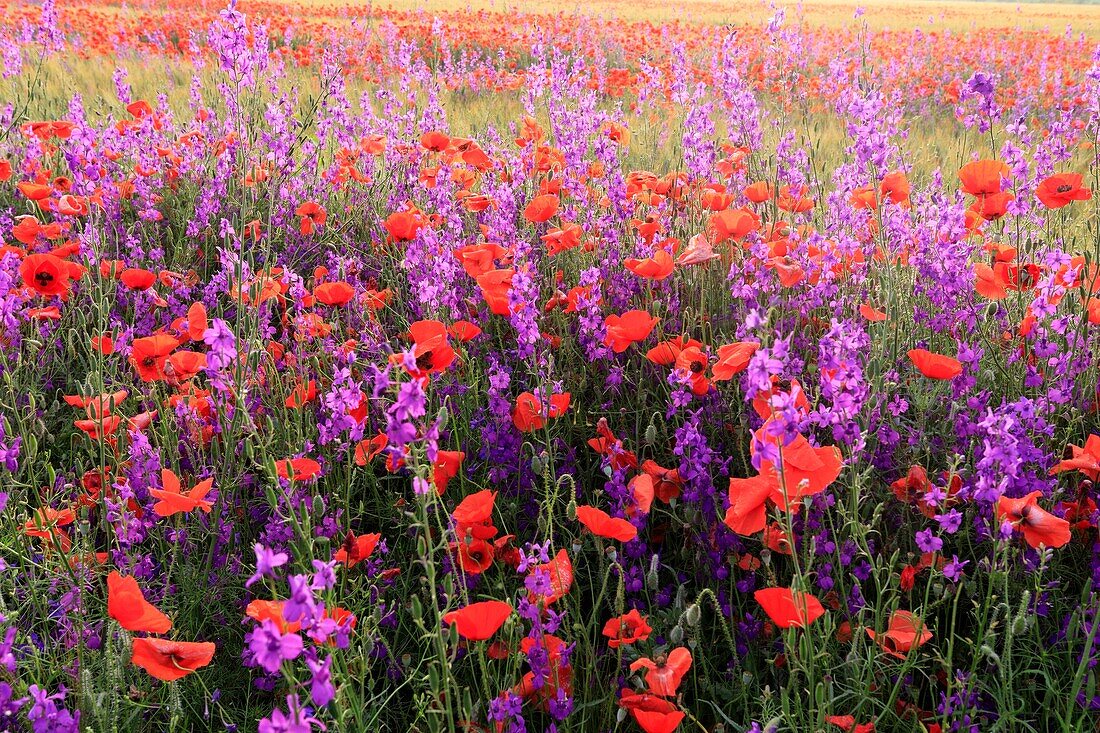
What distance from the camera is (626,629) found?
1347mm

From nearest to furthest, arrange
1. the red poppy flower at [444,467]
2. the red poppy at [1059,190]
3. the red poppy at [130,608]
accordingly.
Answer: the red poppy at [130,608], the red poppy flower at [444,467], the red poppy at [1059,190]

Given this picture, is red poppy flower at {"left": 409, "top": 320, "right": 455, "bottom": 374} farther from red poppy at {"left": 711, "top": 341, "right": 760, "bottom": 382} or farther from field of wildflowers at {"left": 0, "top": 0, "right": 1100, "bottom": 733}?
red poppy at {"left": 711, "top": 341, "right": 760, "bottom": 382}

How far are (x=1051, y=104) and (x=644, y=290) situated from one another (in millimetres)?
6102

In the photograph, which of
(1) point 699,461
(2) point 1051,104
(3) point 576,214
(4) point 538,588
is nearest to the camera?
(4) point 538,588

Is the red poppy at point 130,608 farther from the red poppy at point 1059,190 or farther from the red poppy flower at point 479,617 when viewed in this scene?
the red poppy at point 1059,190

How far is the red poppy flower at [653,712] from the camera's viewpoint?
1.07 m

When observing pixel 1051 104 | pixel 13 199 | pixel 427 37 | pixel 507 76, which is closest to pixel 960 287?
pixel 13 199

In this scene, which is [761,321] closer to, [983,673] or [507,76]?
[983,673]

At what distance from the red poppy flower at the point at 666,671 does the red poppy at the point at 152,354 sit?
124cm

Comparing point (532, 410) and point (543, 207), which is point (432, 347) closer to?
point (532, 410)

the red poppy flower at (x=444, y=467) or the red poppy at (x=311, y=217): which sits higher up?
the red poppy at (x=311, y=217)

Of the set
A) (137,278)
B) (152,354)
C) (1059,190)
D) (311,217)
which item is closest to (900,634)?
(1059,190)

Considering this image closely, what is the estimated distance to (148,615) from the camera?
1.08 meters

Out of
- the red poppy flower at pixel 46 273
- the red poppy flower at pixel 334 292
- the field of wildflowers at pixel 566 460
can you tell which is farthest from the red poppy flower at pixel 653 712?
the red poppy flower at pixel 46 273
